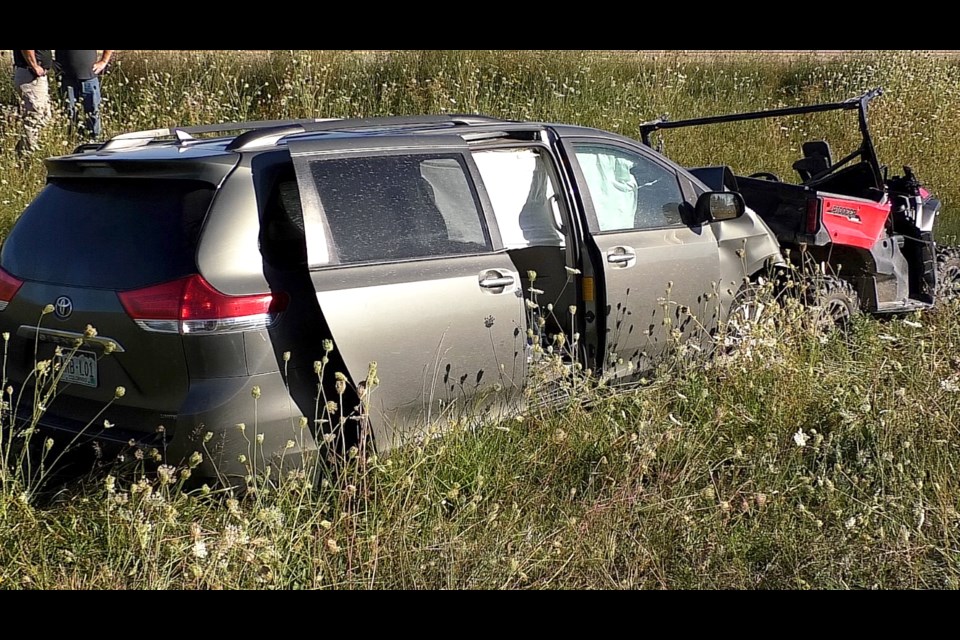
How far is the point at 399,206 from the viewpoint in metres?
4.43

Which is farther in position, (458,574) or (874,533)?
(874,533)

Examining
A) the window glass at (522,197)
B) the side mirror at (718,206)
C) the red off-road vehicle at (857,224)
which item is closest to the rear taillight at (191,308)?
the window glass at (522,197)

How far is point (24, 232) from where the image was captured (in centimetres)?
448

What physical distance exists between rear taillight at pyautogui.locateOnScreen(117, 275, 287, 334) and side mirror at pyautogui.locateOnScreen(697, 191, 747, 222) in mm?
2992

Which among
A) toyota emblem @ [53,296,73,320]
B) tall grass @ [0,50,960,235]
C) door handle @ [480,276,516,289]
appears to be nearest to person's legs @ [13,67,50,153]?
tall grass @ [0,50,960,235]

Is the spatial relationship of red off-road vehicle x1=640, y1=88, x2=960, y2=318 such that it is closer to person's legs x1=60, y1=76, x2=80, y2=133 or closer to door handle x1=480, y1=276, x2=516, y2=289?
door handle x1=480, y1=276, x2=516, y2=289

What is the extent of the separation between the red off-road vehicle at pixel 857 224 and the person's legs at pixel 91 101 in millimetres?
6162

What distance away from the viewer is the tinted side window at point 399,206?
4188mm

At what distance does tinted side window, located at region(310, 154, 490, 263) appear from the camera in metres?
4.19

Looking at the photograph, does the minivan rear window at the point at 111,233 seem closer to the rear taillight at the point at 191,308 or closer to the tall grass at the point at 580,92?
the rear taillight at the point at 191,308

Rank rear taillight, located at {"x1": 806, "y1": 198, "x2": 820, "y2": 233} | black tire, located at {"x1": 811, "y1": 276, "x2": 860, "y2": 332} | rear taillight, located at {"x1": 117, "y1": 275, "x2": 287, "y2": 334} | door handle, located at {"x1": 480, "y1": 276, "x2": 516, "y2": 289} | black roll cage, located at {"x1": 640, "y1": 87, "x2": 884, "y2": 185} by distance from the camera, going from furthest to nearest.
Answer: rear taillight, located at {"x1": 806, "y1": 198, "x2": 820, "y2": 233}
black roll cage, located at {"x1": 640, "y1": 87, "x2": 884, "y2": 185}
black tire, located at {"x1": 811, "y1": 276, "x2": 860, "y2": 332}
door handle, located at {"x1": 480, "y1": 276, "x2": 516, "y2": 289}
rear taillight, located at {"x1": 117, "y1": 275, "x2": 287, "y2": 334}

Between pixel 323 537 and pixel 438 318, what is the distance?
1.10 meters
